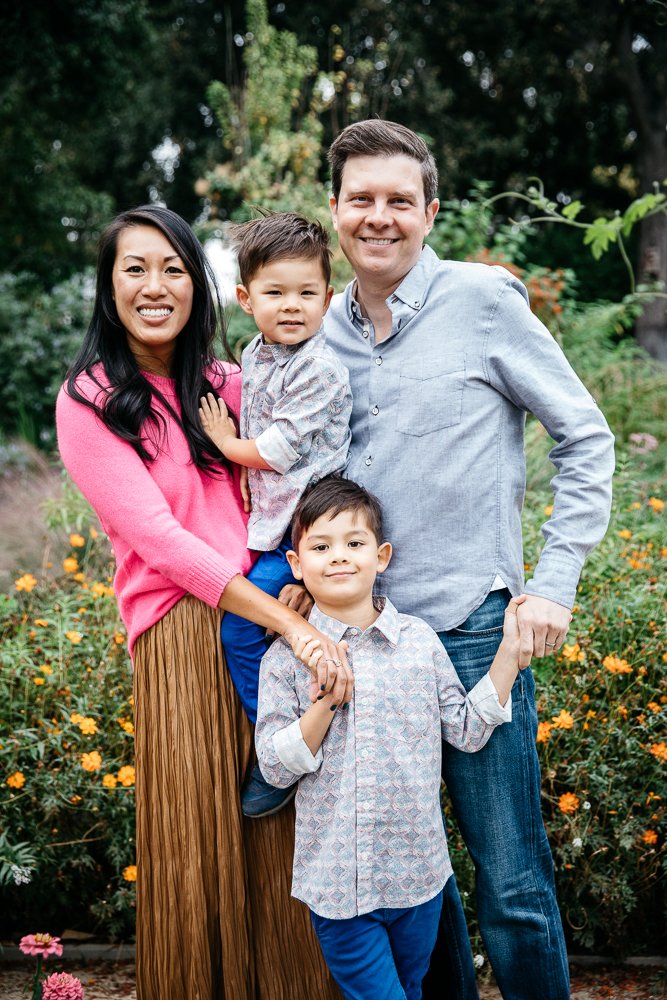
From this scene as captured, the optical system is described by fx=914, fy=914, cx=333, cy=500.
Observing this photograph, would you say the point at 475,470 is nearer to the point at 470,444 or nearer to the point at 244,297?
the point at 470,444

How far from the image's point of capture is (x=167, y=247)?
7.02 feet

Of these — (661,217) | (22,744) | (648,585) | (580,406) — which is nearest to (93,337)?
(580,406)

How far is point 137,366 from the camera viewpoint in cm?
221

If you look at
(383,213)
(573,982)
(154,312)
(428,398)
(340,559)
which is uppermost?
(383,213)

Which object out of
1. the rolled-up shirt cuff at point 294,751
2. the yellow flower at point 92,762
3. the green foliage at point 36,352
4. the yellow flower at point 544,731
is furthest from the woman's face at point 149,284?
the green foliage at point 36,352

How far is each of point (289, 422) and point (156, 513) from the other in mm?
353

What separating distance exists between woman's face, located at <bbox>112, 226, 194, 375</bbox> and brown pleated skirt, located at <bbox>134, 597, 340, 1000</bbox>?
65 centimetres

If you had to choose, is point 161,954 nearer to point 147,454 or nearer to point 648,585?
point 147,454

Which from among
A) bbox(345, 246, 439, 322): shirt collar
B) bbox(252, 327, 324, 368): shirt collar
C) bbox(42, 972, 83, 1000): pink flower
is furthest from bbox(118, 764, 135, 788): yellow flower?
bbox(345, 246, 439, 322): shirt collar

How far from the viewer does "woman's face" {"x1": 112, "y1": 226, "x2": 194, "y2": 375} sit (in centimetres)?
212

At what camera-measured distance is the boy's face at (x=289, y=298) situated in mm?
2066

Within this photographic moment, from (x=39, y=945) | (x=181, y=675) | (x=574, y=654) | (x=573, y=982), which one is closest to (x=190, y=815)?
(x=181, y=675)

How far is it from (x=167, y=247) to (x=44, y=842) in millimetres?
1880

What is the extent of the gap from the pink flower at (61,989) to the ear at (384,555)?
1.20 m
